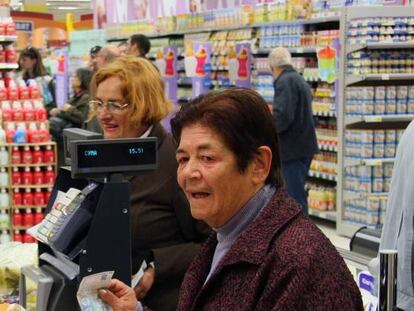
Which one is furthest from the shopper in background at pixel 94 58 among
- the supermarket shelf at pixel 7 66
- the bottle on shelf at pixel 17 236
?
the bottle on shelf at pixel 17 236

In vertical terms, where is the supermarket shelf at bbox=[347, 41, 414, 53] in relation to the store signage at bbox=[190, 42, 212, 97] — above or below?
above

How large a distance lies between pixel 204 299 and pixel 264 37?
26.9 feet

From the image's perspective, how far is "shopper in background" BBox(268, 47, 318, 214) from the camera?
24.9 ft

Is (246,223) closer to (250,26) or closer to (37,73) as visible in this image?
(250,26)

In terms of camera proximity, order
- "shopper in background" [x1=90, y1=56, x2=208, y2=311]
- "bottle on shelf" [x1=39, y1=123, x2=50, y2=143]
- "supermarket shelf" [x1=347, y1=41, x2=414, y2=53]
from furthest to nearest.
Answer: "supermarket shelf" [x1=347, y1=41, x2=414, y2=53], "bottle on shelf" [x1=39, y1=123, x2=50, y2=143], "shopper in background" [x1=90, y1=56, x2=208, y2=311]

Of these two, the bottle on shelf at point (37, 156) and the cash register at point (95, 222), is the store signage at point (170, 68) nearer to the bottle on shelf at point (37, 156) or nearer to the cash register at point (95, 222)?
the bottle on shelf at point (37, 156)

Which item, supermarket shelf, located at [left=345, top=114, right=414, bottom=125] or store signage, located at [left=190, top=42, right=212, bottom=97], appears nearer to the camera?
supermarket shelf, located at [left=345, top=114, right=414, bottom=125]

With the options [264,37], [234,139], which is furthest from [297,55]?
[234,139]

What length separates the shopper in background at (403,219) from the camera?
2680 mm

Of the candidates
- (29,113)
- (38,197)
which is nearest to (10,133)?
(29,113)

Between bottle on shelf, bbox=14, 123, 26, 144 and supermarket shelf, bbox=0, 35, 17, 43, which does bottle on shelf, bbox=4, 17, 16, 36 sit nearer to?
supermarket shelf, bbox=0, 35, 17, 43

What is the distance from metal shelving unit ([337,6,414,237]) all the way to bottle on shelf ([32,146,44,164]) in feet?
9.58

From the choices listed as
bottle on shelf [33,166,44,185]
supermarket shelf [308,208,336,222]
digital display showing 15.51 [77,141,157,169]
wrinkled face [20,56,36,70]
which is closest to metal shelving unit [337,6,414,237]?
supermarket shelf [308,208,336,222]

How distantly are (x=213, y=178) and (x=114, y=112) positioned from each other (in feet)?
3.99
